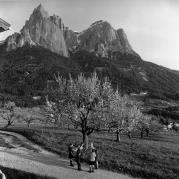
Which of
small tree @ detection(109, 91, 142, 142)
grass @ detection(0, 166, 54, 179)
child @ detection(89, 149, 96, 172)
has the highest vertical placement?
small tree @ detection(109, 91, 142, 142)

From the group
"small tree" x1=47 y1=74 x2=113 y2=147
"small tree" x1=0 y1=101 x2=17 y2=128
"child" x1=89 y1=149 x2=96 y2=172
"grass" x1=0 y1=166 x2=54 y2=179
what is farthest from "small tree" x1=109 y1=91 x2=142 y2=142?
"small tree" x1=0 y1=101 x2=17 y2=128

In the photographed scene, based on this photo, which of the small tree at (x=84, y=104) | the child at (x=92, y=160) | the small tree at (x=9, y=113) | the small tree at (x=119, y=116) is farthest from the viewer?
the small tree at (x=9, y=113)

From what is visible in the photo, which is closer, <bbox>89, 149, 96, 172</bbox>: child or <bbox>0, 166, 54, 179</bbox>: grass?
<bbox>0, 166, 54, 179</bbox>: grass

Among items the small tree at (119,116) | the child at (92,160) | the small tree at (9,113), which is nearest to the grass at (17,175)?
the child at (92,160)

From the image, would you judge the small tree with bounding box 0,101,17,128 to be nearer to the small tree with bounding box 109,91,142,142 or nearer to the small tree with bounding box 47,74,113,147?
the small tree with bounding box 109,91,142,142

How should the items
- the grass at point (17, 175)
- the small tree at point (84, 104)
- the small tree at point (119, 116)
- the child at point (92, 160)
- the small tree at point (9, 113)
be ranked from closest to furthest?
the grass at point (17, 175) → the child at point (92, 160) → the small tree at point (84, 104) → the small tree at point (119, 116) → the small tree at point (9, 113)

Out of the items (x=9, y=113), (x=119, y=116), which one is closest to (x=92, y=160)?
(x=119, y=116)

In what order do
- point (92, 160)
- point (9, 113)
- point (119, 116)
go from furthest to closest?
point (9, 113), point (119, 116), point (92, 160)

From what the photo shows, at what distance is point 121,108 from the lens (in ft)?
253

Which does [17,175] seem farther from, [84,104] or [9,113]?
[9,113]

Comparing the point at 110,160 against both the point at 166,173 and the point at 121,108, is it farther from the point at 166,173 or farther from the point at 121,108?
the point at 121,108

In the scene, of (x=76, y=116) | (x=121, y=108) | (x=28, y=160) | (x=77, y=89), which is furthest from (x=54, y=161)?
(x=121, y=108)

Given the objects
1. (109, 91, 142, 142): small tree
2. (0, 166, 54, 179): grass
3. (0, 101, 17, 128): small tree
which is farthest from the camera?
(0, 101, 17, 128): small tree

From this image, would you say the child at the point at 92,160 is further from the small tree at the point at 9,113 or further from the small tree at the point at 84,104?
the small tree at the point at 9,113
